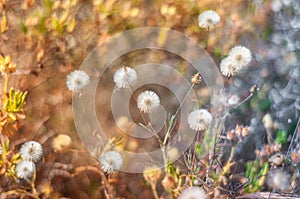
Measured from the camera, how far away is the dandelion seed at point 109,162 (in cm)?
141

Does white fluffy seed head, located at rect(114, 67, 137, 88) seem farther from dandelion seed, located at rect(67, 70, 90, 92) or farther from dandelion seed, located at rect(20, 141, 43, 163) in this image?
dandelion seed, located at rect(20, 141, 43, 163)

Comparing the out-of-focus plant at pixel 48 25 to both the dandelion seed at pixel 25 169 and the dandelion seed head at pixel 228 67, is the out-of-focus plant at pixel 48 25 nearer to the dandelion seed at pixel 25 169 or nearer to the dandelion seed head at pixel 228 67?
the dandelion seed at pixel 25 169

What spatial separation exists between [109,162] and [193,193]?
242mm

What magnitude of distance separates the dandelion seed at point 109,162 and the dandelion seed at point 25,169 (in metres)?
0.19

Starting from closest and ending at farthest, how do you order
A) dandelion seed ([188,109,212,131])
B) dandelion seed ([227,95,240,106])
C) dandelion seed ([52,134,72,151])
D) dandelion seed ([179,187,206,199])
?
dandelion seed ([179,187,206,199])
dandelion seed ([188,109,212,131])
dandelion seed ([52,134,72,151])
dandelion seed ([227,95,240,106])

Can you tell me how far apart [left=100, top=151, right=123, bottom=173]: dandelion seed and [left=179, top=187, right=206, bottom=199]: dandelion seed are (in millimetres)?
198

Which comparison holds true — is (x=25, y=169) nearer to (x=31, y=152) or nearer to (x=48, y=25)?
(x=31, y=152)

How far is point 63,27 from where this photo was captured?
175cm

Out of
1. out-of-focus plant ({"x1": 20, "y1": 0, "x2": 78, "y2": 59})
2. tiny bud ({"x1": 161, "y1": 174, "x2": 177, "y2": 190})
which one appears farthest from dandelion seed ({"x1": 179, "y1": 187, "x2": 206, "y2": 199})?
out-of-focus plant ({"x1": 20, "y1": 0, "x2": 78, "y2": 59})

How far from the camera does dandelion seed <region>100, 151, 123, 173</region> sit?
1.41 m

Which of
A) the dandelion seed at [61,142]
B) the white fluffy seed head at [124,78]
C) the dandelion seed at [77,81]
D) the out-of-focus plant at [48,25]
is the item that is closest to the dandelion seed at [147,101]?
the white fluffy seed head at [124,78]

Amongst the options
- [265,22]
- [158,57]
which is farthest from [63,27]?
[265,22]

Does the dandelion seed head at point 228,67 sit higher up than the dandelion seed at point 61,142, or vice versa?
the dandelion seed head at point 228,67

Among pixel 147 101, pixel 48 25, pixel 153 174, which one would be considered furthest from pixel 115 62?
pixel 153 174
